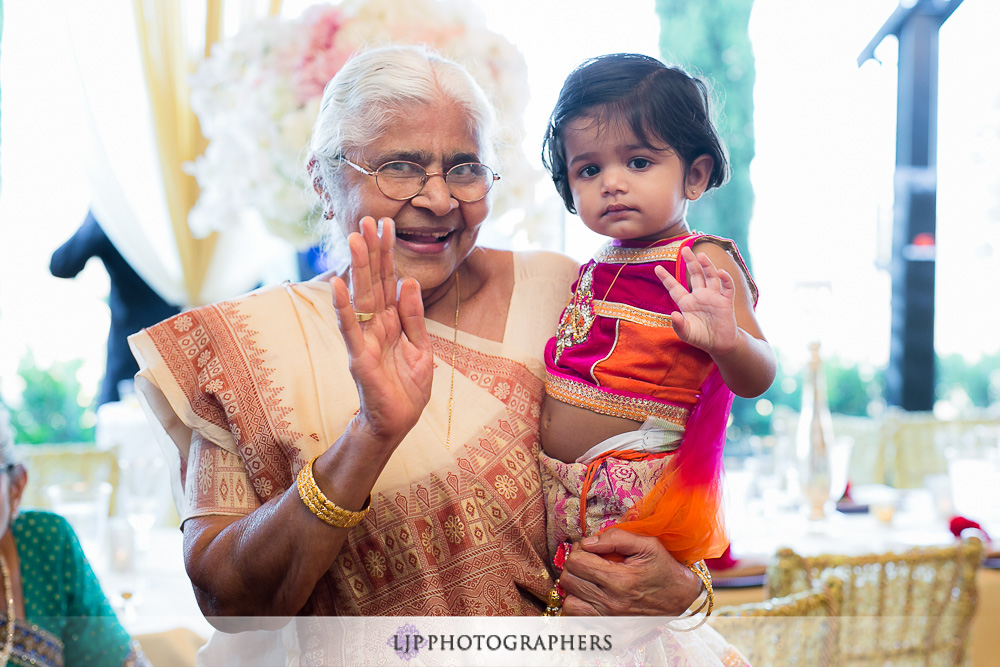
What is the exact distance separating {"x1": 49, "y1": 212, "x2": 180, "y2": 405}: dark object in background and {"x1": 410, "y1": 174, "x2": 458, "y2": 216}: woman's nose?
3149 mm

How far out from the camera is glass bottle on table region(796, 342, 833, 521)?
240cm

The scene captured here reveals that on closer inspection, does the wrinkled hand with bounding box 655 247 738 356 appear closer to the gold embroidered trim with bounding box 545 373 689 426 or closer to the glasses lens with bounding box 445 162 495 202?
the gold embroidered trim with bounding box 545 373 689 426

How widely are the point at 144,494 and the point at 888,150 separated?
4.26 metres

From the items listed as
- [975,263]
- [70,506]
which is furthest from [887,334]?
[70,506]

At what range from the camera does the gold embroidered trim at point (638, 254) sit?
1.25 meters

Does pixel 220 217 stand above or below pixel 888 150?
below

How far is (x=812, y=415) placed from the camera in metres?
2.41

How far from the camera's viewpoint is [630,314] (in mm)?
1270

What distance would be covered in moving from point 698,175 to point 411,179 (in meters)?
0.46

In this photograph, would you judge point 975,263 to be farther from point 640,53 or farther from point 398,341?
point 398,341

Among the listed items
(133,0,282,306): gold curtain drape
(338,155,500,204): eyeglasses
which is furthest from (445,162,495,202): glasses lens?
(133,0,282,306): gold curtain drape

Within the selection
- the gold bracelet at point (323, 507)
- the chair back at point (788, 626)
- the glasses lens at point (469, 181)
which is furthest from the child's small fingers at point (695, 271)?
the chair back at point (788, 626)

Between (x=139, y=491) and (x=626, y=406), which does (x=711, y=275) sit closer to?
(x=626, y=406)

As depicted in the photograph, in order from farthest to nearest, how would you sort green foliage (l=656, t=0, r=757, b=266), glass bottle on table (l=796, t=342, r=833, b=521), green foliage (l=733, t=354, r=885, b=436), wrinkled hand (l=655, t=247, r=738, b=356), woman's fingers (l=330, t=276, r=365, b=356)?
1. green foliage (l=733, t=354, r=885, b=436)
2. green foliage (l=656, t=0, r=757, b=266)
3. glass bottle on table (l=796, t=342, r=833, b=521)
4. wrinkled hand (l=655, t=247, r=738, b=356)
5. woman's fingers (l=330, t=276, r=365, b=356)
